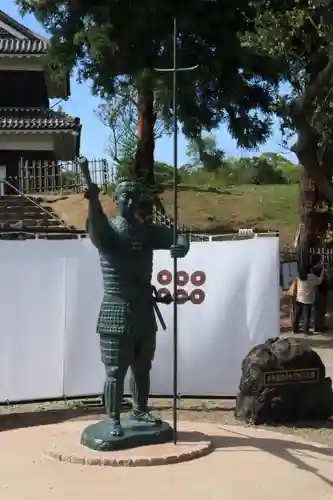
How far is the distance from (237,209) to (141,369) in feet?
97.4

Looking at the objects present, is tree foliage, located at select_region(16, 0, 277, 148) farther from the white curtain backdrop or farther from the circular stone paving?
the circular stone paving

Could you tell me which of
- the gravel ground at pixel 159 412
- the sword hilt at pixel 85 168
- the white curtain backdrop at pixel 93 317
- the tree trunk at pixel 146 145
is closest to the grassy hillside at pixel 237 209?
the tree trunk at pixel 146 145

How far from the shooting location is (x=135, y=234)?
242 inches

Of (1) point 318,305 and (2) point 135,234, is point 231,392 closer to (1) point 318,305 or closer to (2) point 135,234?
(2) point 135,234

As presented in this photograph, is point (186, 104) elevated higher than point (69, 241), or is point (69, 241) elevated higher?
point (186, 104)

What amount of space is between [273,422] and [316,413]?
58 centimetres

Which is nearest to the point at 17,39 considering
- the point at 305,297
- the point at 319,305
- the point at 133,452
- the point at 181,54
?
the point at 181,54

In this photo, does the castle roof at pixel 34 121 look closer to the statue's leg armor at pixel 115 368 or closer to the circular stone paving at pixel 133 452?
the circular stone paving at pixel 133 452

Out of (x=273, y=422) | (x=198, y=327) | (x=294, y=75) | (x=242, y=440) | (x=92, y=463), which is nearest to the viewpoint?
(x=92, y=463)

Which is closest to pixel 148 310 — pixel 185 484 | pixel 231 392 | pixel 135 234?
pixel 135 234

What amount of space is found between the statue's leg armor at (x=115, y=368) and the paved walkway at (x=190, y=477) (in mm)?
604

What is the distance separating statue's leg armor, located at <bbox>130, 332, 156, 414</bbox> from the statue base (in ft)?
0.52

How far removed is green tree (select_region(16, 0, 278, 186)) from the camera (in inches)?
655

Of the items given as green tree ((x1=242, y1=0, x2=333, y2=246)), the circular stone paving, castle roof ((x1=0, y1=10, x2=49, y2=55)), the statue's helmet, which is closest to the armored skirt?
the circular stone paving
